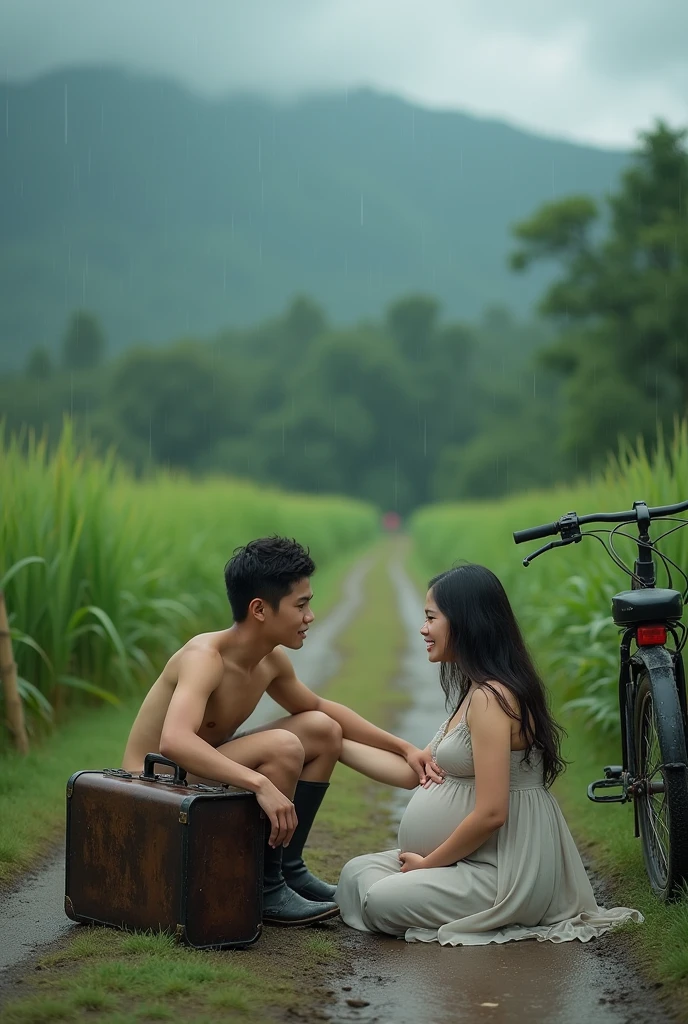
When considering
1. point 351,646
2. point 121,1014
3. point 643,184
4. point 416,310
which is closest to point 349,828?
point 121,1014

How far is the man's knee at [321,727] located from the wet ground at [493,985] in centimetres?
65

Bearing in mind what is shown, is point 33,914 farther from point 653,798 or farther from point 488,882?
point 653,798

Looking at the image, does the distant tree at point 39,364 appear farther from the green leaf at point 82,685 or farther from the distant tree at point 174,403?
the green leaf at point 82,685

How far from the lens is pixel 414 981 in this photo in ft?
12.5

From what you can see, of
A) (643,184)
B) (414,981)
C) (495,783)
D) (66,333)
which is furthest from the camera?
(66,333)

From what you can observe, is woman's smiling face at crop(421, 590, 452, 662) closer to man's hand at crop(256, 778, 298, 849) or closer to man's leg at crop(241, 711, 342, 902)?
man's leg at crop(241, 711, 342, 902)

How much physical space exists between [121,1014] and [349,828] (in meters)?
3.06

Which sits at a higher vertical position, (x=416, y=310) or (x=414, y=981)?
(x=416, y=310)

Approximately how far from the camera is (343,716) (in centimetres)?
470

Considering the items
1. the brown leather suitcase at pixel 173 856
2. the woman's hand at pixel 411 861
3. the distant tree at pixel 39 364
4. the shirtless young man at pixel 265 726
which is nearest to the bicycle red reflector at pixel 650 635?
the shirtless young man at pixel 265 726

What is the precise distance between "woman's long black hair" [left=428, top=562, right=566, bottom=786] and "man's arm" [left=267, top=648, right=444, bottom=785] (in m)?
0.34

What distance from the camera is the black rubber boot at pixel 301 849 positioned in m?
4.48

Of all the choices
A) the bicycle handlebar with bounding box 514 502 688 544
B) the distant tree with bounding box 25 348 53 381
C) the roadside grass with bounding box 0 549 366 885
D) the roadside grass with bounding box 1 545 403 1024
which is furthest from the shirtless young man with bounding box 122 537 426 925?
the distant tree with bounding box 25 348 53 381

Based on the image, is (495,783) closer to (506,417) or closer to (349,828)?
(349,828)
